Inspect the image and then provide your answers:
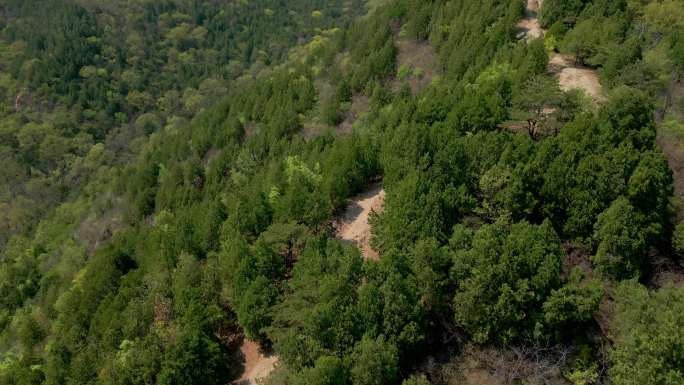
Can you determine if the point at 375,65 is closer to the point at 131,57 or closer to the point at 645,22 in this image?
the point at 645,22

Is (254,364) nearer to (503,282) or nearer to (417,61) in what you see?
(503,282)

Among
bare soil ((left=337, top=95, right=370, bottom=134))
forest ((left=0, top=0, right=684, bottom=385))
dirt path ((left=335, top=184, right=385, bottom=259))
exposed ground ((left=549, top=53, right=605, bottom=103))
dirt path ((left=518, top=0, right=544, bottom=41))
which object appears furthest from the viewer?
bare soil ((left=337, top=95, right=370, bottom=134))

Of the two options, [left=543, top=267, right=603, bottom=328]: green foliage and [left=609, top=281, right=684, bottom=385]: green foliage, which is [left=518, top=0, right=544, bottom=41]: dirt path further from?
[left=609, top=281, right=684, bottom=385]: green foliage

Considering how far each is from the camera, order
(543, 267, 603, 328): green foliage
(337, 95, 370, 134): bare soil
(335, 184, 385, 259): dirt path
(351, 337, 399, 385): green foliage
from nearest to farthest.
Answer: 1. (351, 337, 399, 385): green foliage
2. (543, 267, 603, 328): green foliage
3. (335, 184, 385, 259): dirt path
4. (337, 95, 370, 134): bare soil

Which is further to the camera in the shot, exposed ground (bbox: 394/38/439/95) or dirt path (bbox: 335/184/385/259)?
exposed ground (bbox: 394/38/439/95)

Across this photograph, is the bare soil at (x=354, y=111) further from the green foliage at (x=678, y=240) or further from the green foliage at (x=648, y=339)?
the green foliage at (x=648, y=339)

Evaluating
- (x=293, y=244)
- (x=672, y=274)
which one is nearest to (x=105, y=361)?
(x=293, y=244)

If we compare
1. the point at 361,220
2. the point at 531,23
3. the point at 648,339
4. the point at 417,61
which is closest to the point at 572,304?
the point at 648,339

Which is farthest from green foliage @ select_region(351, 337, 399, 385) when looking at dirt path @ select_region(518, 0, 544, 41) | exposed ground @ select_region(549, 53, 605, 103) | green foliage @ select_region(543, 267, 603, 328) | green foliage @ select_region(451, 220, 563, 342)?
dirt path @ select_region(518, 0, 544, 41)
